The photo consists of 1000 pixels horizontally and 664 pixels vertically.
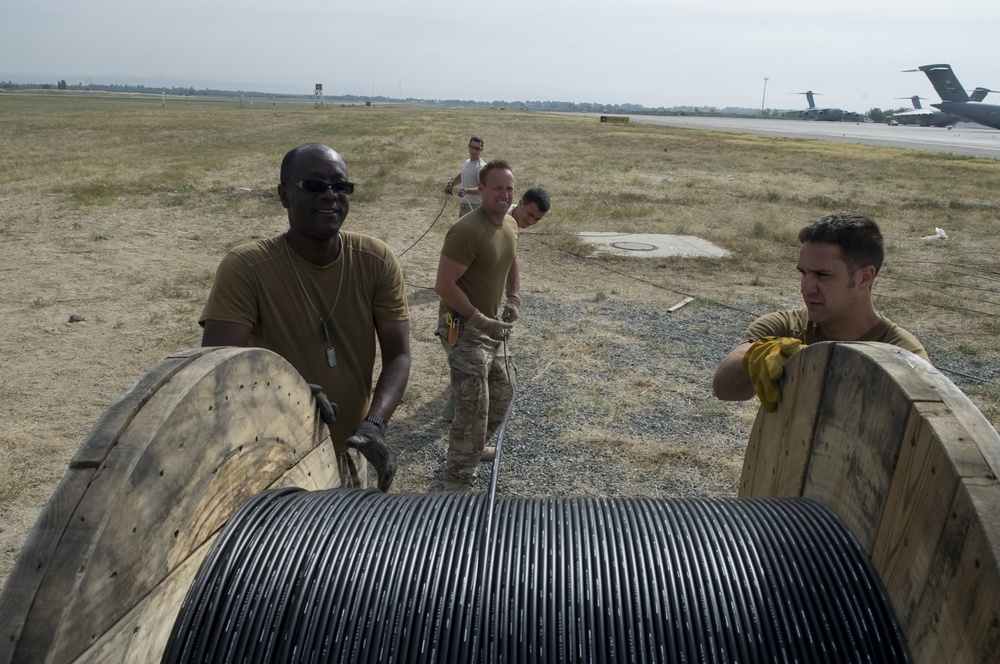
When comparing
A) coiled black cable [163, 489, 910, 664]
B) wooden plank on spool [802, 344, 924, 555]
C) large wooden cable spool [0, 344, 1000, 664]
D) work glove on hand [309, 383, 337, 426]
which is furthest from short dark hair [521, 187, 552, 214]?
coiled black cable [163, 489, 910, 664]

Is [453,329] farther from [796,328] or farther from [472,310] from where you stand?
[796,328]

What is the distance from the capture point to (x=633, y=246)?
13094 mm

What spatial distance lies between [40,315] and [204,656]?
8102mm

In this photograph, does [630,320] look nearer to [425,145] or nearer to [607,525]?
[607,525]

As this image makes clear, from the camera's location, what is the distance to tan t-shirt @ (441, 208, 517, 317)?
A: 4.77m

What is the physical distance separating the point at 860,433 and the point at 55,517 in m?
1.88

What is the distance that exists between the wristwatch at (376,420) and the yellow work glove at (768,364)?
52.7 inches

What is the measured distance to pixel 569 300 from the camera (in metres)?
9.83

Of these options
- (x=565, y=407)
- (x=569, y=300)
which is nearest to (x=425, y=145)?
(x=569, y=300)

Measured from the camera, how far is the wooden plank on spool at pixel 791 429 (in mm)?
2344

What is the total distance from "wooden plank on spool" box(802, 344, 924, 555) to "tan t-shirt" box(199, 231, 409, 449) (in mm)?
1681

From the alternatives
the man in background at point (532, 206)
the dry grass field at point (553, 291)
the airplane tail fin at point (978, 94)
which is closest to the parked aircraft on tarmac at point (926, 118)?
the airplane tail fin at point (978, 94)

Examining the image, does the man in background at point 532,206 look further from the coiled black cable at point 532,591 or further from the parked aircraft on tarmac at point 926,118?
the parked aircraft on tarmac at point 926,118

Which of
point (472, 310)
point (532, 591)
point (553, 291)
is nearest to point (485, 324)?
point (472, 310)
